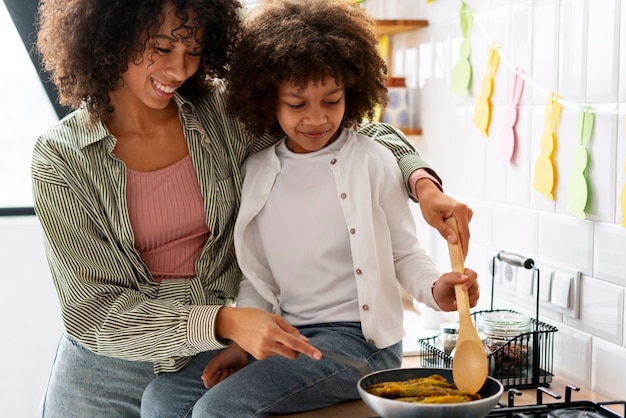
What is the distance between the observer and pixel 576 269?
5.02ft

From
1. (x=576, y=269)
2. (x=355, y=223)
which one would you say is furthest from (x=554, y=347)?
(x=355, y=223)

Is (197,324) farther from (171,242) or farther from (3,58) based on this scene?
(3,58)

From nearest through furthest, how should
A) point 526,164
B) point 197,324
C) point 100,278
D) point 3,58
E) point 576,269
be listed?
point 197,324, point 100,278, point 576,269, point 526,164, point 3,58

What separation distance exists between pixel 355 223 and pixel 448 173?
82 cm

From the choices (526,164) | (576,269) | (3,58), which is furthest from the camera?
(3,58)

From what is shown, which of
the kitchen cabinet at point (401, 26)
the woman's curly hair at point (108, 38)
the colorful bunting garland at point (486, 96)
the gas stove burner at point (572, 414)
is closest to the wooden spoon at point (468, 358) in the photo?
the gas stove burner at point (572, 414)

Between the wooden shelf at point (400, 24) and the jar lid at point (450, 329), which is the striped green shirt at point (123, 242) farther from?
the wooden shelf at point (400, 24)

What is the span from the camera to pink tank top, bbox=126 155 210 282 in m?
1.49

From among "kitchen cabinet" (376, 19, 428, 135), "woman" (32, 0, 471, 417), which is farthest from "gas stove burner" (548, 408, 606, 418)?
"kitchen cabinet" (376, 19, 428, 135)

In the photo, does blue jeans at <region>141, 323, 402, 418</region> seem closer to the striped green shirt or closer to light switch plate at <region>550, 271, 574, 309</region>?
the striped green shirt

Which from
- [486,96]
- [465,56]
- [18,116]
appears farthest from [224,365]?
[18,116]

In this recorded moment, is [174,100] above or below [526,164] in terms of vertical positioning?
above

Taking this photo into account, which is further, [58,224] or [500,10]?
[500,10]

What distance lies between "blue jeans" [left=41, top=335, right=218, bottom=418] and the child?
22 centimetres
